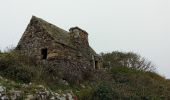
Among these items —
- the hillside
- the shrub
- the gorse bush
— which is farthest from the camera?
the gorse bush

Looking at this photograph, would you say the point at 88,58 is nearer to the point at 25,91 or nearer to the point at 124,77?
the point at 124,77

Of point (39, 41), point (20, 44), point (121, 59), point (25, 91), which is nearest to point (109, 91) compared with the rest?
point (25, 91)

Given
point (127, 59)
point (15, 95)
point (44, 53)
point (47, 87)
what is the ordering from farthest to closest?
1. point (127, 59)
2. point (44, 53)
3. point (47, 87)
4. point (15, 95)

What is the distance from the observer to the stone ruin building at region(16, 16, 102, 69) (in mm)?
20312

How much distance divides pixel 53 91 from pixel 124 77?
9755mm

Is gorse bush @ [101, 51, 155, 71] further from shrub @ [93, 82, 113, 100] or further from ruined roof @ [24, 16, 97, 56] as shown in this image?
shrub @ [93, 82, 113, 100]

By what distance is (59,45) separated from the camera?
2062 centimetres

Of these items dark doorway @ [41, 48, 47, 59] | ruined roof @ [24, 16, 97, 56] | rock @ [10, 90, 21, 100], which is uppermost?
ruined roof @ [24, 16, 97, 56]

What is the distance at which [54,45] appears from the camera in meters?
20.3

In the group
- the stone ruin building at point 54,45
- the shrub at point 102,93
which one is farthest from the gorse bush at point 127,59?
the shrub at point 102,93

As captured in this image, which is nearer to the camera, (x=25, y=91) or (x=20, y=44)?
(x=25, y=91)

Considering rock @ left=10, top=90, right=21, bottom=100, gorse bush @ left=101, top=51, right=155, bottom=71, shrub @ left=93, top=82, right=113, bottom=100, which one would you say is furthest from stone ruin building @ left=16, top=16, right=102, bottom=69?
gorse bush @ left=101, top=51, right=155, bottom=71

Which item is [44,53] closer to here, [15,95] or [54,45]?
[54,45]

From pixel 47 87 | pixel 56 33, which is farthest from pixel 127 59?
pixel 47 87
